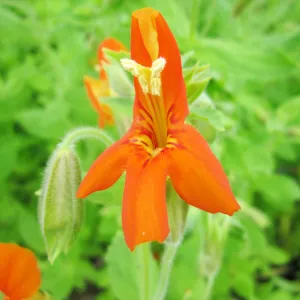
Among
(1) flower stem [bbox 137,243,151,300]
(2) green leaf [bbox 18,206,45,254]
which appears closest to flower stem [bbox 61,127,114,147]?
(1) flower stem [bbox 137,243,151,300]

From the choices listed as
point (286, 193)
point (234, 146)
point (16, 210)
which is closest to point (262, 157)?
point (234, 146)

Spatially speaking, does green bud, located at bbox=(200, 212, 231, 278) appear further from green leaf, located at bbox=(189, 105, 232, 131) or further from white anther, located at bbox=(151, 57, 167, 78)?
white anther, located at bbox=(151, 57, 167, 78)

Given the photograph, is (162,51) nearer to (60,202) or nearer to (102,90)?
(60,202)

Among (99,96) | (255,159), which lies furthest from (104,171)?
(255,159)

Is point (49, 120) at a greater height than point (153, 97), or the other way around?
point (153, 97)

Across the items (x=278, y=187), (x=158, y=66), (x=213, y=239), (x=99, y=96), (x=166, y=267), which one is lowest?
(x=278, y=187)

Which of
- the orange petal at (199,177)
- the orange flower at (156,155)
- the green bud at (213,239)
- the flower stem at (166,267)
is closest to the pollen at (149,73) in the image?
the orange flower at (156,155)
